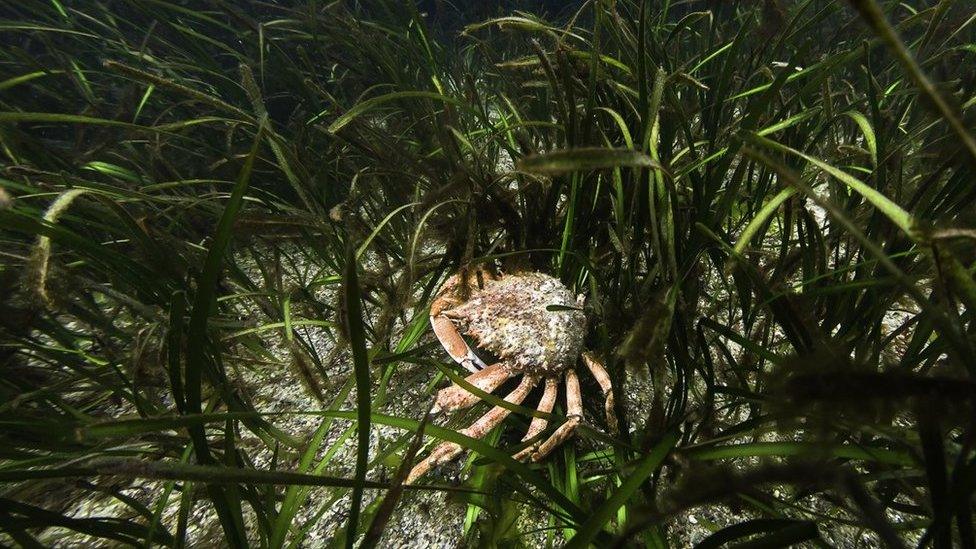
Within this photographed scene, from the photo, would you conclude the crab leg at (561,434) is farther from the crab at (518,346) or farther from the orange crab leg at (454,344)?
the orange crab leg at (454,344)

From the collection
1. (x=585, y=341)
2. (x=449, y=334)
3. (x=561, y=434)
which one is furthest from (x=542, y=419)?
(x=449, y=334)

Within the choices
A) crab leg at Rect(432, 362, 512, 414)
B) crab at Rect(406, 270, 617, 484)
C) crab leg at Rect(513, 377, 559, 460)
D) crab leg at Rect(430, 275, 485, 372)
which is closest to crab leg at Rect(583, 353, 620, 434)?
crab at Rect(406, 270, 617, 484)

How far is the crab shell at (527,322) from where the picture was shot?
1.40m

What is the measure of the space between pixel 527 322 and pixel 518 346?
0.09m

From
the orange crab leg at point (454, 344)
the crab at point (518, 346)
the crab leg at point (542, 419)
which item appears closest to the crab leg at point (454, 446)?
the crab at point (518, 346)

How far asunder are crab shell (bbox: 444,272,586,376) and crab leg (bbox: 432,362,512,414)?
5 centimetres

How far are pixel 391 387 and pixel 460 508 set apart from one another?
559 mm

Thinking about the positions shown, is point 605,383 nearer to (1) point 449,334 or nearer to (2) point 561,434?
(2) point 561,434

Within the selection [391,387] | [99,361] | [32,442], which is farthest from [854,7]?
[99,361]

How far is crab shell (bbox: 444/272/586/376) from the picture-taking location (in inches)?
55.1

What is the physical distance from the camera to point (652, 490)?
1.11 m

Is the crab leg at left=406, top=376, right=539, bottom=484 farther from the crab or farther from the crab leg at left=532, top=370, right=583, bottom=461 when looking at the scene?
the crab leg at left=532, top=370, right=583, bottom=461

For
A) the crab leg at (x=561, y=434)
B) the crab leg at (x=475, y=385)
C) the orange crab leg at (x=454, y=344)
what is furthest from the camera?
the orange crab leg at (x=454, y=344)

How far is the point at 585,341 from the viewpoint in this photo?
151 cm
